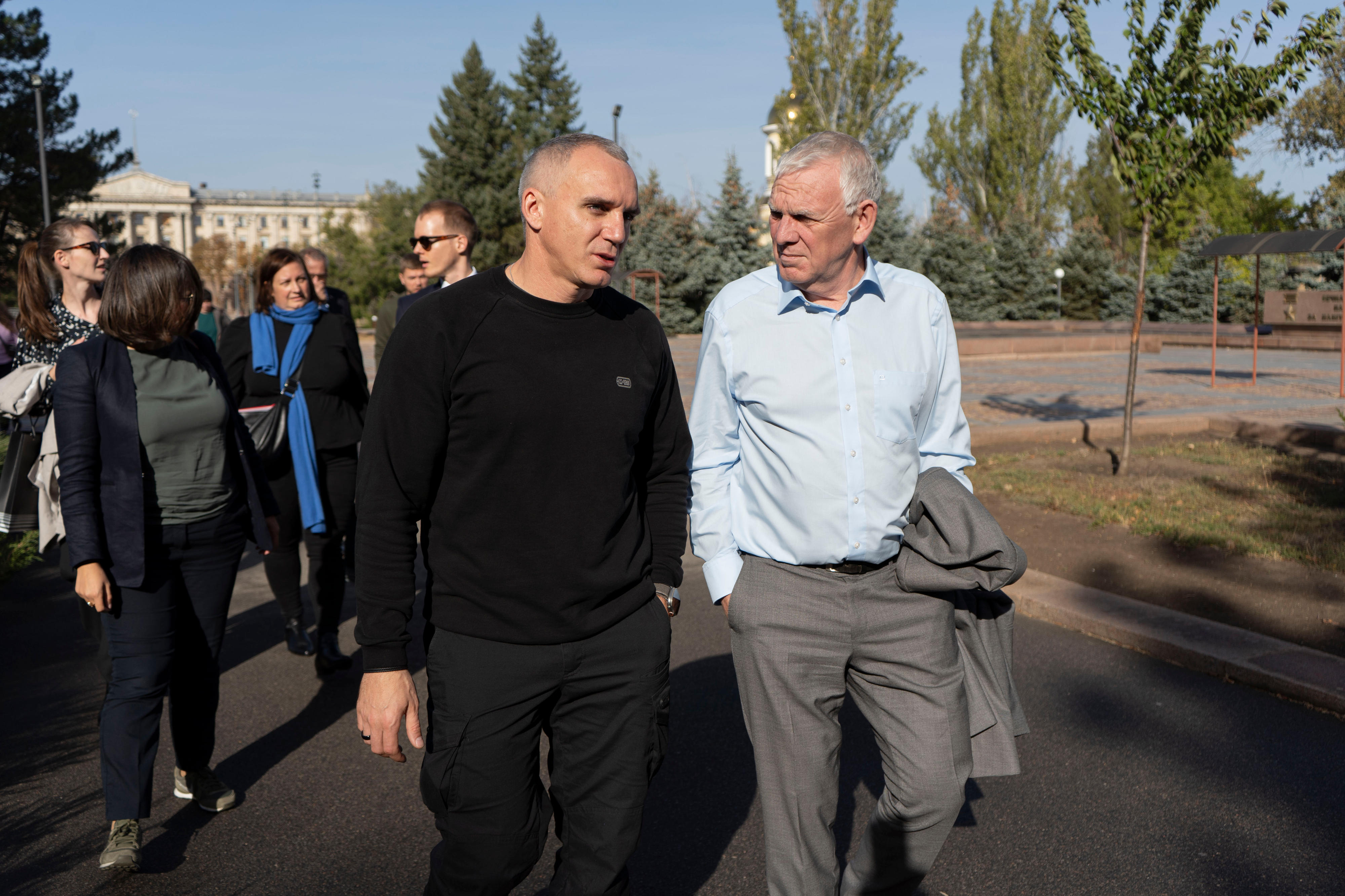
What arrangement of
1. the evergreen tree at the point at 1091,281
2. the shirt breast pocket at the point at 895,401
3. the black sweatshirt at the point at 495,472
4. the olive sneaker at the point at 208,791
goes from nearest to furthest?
the black sweatshirt at the point at 495,472, the shirt breast pocket at the point at 895,401, the olive sneaker at the point at 208,791, the evergreen tree at the point at 1091,281

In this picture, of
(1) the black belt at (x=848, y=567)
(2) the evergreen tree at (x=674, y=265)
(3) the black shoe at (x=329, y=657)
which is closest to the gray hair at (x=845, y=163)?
(1) the black belt at (x=848, y=567)

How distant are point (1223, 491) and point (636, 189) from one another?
7.72 meters

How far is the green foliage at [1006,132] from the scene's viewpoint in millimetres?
47875

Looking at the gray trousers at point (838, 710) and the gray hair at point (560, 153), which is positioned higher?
the gray hair at point (560, 153)

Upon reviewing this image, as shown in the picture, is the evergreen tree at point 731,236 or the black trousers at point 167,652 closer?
the black trousers at point 167,652

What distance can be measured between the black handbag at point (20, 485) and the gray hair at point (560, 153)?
Answer: 8.45ft

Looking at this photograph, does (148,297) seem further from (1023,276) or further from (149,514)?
(1023,276)

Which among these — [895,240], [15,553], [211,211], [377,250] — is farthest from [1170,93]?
[211,211]

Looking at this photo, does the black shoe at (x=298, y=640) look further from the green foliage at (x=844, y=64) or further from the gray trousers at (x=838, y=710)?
the green foliage at (x=844, y=64)

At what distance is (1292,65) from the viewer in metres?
8.53

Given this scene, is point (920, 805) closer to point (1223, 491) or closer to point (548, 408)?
point (548, 408)

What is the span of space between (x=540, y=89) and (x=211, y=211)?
91.9 meters

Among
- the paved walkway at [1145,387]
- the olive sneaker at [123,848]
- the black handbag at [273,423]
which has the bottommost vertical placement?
the olive sneaker at [123,848]

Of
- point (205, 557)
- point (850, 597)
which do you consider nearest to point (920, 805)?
point (850, 597)
